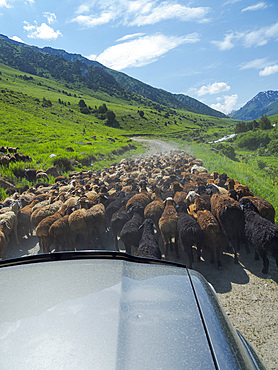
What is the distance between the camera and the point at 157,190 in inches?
410

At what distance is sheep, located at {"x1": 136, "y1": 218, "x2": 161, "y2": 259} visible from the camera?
18.4 ft

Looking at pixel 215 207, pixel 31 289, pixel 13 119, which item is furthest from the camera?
pixel 13 119

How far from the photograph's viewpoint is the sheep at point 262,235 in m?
5.79

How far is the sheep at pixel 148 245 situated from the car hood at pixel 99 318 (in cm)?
331

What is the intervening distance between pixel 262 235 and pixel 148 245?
290 cm

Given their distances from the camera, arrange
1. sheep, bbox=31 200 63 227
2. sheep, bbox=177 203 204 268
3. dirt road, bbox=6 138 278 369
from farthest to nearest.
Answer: sheep, bbox=31 200 63 227
sheep, bbox=177 203 204 268
dirt road, bbox=6 138 278 369

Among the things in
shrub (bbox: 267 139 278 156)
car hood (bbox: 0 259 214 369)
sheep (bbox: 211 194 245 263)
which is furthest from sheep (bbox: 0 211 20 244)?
shrub (bbox: 267 139 278 156)

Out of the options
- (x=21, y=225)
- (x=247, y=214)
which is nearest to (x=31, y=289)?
(x=247, y=214)

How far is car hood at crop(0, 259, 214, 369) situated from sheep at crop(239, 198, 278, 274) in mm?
4501

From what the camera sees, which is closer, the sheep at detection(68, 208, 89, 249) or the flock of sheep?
the flock of sheep

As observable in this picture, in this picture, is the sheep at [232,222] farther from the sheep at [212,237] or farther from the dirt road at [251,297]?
the sheep at [212,237]

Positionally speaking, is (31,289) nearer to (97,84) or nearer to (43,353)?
(43,353)

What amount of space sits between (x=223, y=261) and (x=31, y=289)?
6037mm

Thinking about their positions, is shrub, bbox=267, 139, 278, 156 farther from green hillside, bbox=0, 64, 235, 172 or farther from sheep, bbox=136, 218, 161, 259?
sheep, bbox=136, 218, 161, 259
